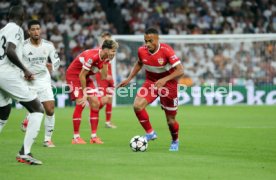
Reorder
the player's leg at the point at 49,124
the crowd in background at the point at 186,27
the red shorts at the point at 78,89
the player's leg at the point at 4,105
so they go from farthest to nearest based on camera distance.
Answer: the crowd in background at the point at 186,27 → the red shorts at the point at 78,89 → the player's leg at the point at 49,124 → the player's leg at the point at 4,105

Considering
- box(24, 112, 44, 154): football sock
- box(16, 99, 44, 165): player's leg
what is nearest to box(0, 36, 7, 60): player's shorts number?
box(16, 99, 44, 165): player's leg

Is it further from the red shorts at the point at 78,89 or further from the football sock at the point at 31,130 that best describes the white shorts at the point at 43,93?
the football sock at the point at 31,130

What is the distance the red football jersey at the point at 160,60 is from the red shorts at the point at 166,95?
267mm

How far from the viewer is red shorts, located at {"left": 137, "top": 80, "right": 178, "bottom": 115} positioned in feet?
42.5

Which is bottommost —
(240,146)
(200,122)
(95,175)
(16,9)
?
(200,122)

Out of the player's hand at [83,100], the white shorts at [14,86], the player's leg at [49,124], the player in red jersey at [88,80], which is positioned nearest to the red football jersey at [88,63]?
the player in red jersey at [88,80]

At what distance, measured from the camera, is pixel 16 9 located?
10664 mm

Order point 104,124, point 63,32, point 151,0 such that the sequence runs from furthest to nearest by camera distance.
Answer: point 151,0 → point 63,32 → point 104,124

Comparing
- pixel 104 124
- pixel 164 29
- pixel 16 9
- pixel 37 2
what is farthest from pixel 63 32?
pixel 16 9

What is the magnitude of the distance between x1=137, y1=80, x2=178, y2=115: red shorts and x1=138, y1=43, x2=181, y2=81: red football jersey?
0.88ft

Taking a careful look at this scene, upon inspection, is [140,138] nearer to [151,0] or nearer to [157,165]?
[157,165]

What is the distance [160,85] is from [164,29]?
21.0 m

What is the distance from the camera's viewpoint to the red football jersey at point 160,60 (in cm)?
1284

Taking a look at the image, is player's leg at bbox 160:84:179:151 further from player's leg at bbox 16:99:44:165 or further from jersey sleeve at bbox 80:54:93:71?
player's leg at bbox 16:99:44:165
